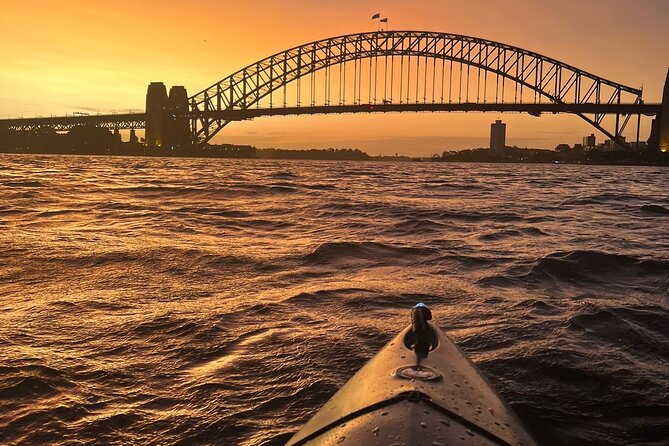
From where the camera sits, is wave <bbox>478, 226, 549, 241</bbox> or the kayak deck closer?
the kayak deck

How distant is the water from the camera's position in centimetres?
297

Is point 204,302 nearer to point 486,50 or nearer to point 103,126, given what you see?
point 486,50

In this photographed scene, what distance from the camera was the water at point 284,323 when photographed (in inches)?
117

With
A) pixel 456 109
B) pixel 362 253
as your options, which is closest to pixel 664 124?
pixel 456 109

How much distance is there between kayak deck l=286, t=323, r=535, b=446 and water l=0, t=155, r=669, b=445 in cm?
88

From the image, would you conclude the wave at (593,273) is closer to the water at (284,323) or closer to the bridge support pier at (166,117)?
the water at (284,323)

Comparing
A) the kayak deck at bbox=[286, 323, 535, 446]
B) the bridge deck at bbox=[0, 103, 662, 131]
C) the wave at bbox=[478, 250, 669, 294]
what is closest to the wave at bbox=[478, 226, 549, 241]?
the wave at bbox=[478, 250, 669, 294]

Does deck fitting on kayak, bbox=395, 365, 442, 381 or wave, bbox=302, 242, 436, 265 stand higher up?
deck fitting on kayak, bbox=395, 365, 442, 381

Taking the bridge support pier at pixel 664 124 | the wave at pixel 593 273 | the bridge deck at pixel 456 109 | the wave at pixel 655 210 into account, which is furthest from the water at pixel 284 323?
the bridge support pier at pixel 664 124

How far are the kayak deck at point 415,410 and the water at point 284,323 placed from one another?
879mm

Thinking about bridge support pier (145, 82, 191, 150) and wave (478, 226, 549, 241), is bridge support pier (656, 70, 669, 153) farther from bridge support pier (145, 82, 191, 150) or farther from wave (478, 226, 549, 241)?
bridge support pier (145, 82, 191, 150)

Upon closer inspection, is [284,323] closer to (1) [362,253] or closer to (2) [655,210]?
(1) [362,253]

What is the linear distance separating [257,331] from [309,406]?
1378 mm

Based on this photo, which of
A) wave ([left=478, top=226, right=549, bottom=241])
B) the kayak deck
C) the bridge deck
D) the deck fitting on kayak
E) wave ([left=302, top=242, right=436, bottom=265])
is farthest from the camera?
the bridge deck
